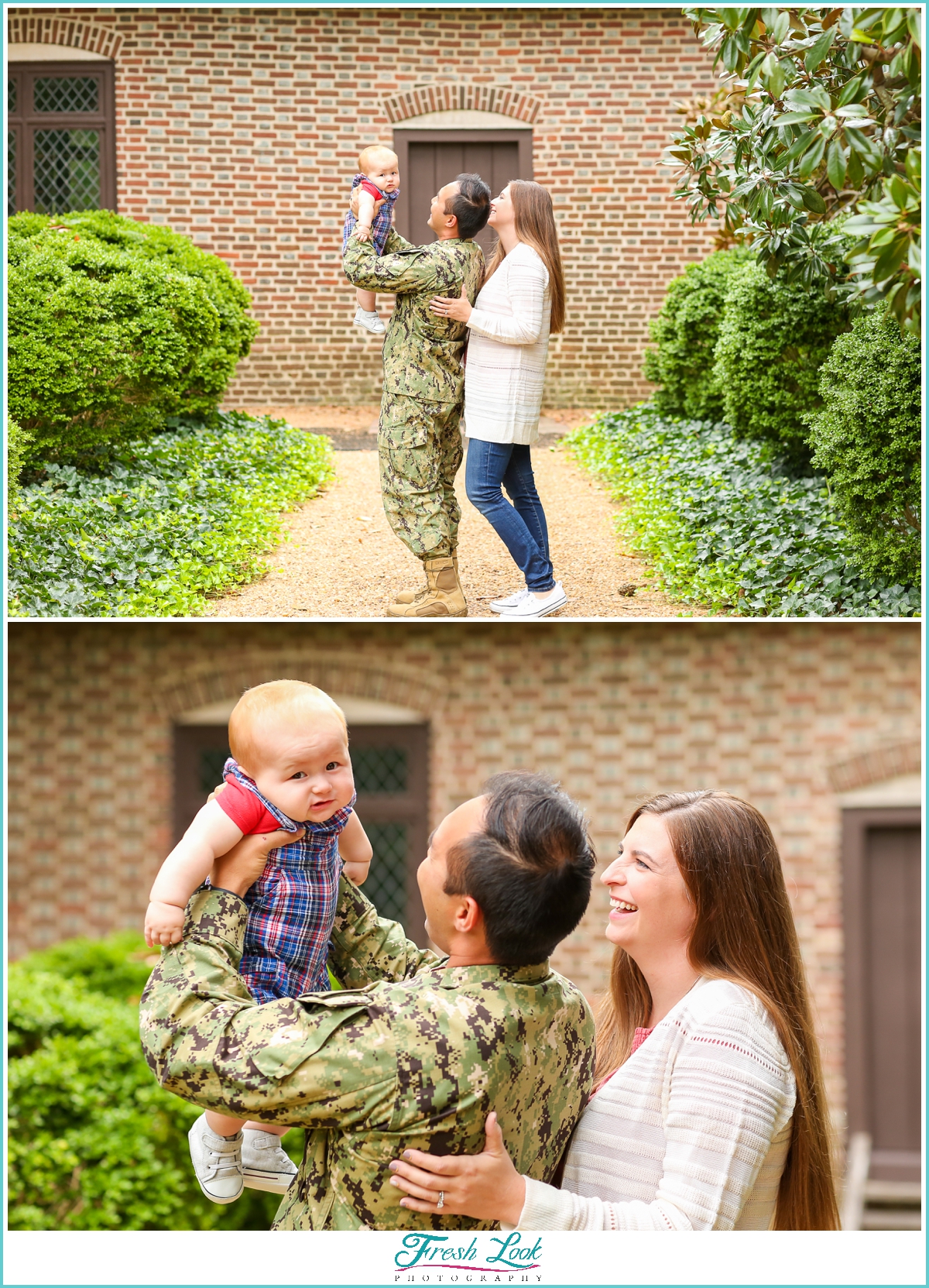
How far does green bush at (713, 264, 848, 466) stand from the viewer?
257 inches

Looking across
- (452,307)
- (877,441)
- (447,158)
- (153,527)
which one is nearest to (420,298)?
(452,307)

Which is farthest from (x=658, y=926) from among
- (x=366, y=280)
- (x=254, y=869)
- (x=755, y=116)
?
(x=755, y=116)

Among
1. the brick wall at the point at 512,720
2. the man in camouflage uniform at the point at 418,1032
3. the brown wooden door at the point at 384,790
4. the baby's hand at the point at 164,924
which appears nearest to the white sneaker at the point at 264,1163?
the man in camouflage uniform at the point at 418,1032

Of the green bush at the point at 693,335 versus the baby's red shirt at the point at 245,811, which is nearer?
the baby's red shirt at the point at 245,811

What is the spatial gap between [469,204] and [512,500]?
49.1 inches

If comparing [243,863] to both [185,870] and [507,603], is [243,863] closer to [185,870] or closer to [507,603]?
[185,870]

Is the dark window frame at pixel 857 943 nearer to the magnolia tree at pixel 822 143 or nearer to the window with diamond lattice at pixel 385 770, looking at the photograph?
the window with diamond lattice at pixel 385 770

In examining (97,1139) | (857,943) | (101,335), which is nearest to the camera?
(97,1139)

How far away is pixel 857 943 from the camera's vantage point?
695 centimetres

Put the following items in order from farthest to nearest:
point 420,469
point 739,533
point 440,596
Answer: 1. point 739,533
2. point 440,596
3. point 420,469

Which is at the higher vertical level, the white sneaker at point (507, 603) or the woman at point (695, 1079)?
the white sneaker at point (507, 603)

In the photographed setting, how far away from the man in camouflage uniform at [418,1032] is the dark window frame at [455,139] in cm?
801

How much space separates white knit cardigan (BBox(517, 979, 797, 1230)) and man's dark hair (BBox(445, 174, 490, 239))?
10.8 ft

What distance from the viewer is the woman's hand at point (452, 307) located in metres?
4.34
